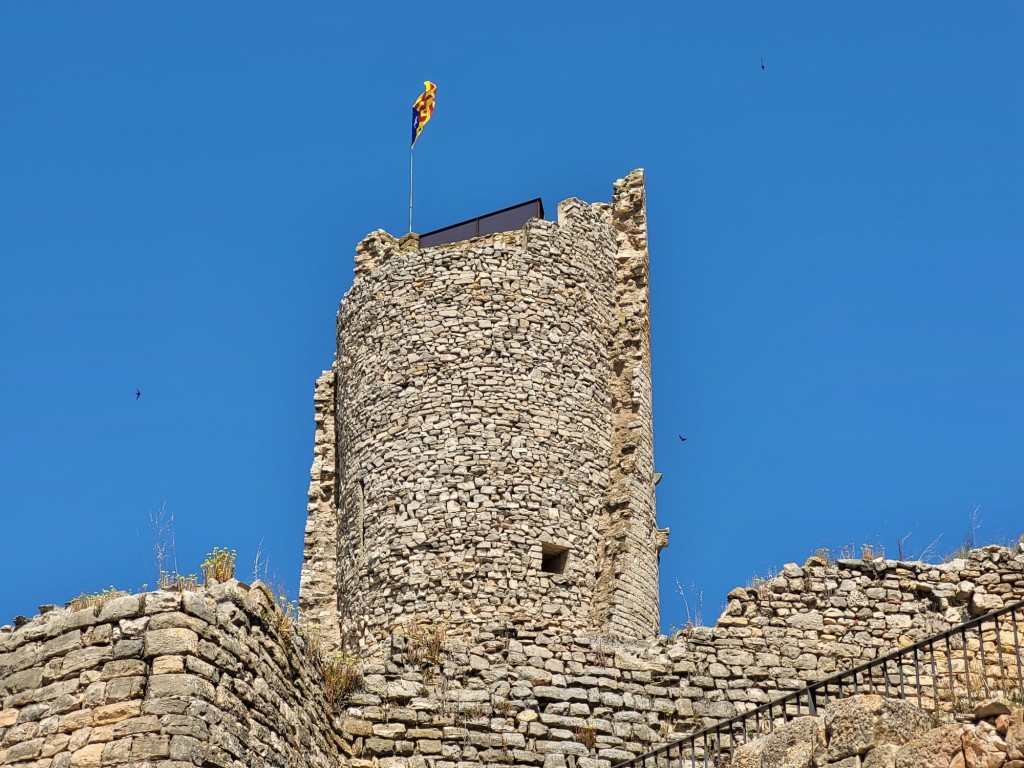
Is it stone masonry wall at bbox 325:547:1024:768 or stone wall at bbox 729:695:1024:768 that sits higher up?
stone masonry wall at bbox 325:547:1024:768

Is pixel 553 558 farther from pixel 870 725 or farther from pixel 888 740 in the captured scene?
pixel 888 740

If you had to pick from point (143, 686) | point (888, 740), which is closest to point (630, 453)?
point (888, 740)

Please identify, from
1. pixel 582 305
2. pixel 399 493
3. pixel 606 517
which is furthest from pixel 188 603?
pixel 582 305

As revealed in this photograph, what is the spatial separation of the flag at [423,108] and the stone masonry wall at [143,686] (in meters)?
12.6

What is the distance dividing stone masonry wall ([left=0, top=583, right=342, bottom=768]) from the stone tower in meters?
5.58

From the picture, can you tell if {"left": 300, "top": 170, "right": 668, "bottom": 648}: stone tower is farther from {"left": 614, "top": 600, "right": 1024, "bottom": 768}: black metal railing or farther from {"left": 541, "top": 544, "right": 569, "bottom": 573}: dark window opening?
{"left": 614, "top": 600, "right": 1024, "bottom": 768}: black metal railing

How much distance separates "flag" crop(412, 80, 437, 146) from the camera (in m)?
23.9

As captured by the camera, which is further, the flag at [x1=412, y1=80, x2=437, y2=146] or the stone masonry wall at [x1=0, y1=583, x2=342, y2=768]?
the flag at [x1=412, y1=80, x2=437, y2=146]

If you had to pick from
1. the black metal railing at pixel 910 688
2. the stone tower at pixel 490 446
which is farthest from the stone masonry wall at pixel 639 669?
the stone tower at pixel 490 446

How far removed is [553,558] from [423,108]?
8.22 m

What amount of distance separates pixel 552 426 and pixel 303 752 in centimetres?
672

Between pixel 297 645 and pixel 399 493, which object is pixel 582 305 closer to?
pixel 399 493

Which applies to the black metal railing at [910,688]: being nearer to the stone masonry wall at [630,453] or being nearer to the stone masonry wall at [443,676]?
the stone masonry wall at [443,676]

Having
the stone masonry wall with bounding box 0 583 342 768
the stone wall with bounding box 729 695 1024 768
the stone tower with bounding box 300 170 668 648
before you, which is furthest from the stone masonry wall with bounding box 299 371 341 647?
the stone wall with bounding box 729 695 1024 768
